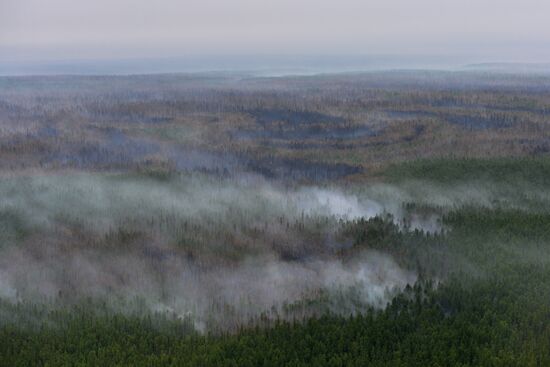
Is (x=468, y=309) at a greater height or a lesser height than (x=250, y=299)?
greater

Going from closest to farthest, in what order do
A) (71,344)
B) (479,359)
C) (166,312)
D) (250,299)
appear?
1. (479,359)
2. (71,344)
3. (166,312)
4. (250,299)

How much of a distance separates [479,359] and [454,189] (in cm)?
11445

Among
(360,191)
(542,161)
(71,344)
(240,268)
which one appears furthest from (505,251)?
(542,161)

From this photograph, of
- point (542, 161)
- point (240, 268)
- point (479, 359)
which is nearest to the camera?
point (479, 359)

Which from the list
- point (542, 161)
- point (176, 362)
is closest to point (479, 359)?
point (176, 362)

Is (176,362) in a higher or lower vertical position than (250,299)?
higher

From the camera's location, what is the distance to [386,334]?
78062 mm

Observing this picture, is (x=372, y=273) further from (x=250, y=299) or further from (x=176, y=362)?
(x=176, y=362)

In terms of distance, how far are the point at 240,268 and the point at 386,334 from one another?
62837 millimetres

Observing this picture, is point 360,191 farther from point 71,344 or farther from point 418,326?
point 71,344

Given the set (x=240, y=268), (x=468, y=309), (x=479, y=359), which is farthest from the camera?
(x=240, y=268)

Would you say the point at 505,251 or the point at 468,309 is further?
the point at 505,251

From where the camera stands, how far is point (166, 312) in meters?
Answer: 102

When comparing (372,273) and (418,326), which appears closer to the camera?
(418,326)
